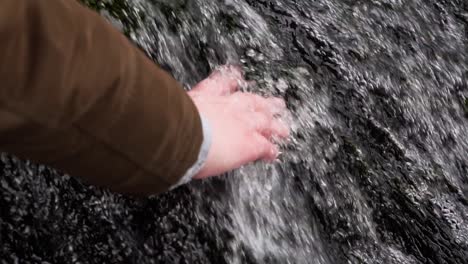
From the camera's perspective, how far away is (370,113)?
2.33 m

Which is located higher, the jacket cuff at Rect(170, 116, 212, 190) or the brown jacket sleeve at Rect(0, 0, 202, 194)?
the brown jacket sleeve at Rect(0, 0, 202, 194)

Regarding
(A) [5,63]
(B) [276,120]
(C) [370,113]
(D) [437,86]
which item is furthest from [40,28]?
(D) [437,86]

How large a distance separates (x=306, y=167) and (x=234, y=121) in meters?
0.42

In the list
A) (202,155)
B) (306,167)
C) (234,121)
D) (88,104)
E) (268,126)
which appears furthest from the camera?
(306,167)

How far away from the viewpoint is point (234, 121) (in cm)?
166

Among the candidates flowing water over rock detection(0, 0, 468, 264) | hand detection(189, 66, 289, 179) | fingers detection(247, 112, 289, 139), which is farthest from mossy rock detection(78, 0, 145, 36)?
fingers detection(247, 112, 289, 139)

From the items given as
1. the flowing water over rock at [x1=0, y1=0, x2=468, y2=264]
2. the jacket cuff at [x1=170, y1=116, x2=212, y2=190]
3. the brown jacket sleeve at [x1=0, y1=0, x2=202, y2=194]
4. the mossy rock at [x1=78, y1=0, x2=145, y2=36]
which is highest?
the brown jacket sleeve at [x1=0, y1=0, x2=202, y2=194]

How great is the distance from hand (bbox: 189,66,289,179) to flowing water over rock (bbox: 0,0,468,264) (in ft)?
0.27

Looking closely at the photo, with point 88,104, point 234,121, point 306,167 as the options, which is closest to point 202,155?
point 234,121

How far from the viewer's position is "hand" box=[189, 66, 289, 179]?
5.12ft

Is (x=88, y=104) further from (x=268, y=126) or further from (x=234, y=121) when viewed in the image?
(x=268, y=126)

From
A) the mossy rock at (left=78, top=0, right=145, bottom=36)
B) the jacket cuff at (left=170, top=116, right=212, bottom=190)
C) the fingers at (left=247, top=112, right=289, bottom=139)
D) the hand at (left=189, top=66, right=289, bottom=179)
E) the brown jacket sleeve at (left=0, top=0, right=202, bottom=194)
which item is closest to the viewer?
the brown jacket sleeve at (left=0, top=0, right=202, bottom=194)

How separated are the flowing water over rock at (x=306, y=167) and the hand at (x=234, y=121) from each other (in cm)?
8

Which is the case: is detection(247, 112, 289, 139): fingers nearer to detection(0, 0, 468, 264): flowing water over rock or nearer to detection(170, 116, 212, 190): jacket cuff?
detection(0, 0, 468, 264): flowing water over rock
